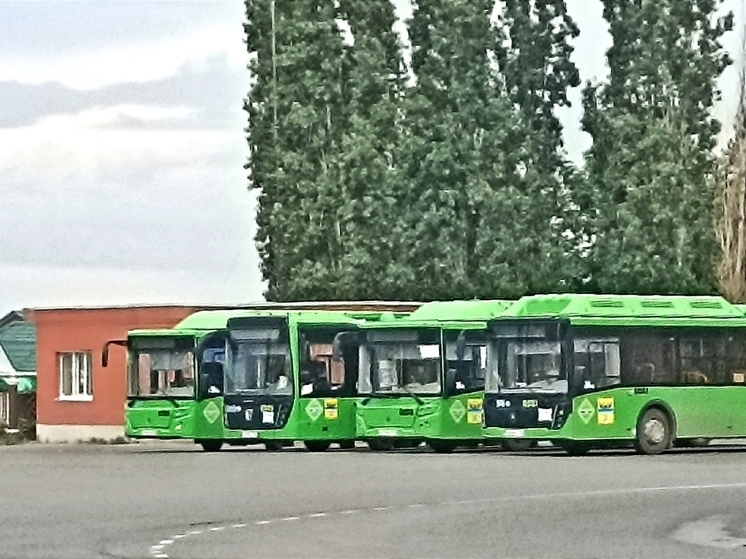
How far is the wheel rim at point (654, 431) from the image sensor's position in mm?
40781

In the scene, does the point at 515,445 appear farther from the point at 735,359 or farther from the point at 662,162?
the point at 662,162

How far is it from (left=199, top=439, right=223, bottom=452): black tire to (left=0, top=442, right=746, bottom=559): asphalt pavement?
5.84 metres

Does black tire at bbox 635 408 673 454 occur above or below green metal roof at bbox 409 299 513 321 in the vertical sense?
below

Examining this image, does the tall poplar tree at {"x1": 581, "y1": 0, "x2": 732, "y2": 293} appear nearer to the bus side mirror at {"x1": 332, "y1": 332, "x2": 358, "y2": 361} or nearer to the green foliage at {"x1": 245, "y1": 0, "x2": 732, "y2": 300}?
the green foliage at {"x1": 245, "y1": 0, "x2": 732, "y2": 300}

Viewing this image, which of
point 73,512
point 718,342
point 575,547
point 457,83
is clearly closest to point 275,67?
point 457,83

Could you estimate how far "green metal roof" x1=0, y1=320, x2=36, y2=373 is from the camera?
8788 centimetres

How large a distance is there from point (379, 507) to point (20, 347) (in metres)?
68.2

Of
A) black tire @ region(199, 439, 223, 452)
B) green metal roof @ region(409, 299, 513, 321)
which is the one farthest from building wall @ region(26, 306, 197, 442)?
green metal roof @ region(409, 299, 513, 321)

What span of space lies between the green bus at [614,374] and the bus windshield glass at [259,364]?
214 inches

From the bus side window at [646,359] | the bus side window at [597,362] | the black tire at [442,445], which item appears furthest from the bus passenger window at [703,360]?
the black tire at [442,445]

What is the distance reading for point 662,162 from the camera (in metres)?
67.2

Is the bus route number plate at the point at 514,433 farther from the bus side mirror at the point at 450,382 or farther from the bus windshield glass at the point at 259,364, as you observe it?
the bus windshield glass at the point at 259,364

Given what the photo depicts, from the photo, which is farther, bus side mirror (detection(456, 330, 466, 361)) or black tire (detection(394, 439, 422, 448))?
black tire (detection(394, 439, 422, 448))

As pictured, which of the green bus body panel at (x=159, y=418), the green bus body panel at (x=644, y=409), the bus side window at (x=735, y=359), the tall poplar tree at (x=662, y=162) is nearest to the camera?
the green bus body panel at (x=644, y=409)
